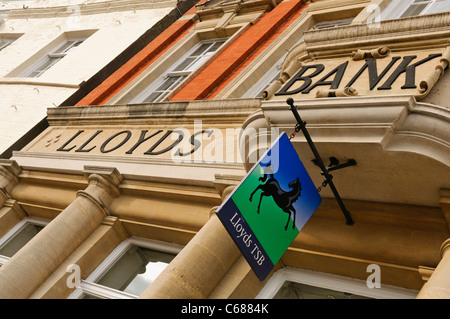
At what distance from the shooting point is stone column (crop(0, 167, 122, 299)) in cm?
639

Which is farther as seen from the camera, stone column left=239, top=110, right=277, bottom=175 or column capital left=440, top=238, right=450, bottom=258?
stone column left=239, top=110, right=277, bottom=175

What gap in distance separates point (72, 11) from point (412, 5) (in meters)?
12.8

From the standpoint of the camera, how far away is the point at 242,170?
6.25 metres

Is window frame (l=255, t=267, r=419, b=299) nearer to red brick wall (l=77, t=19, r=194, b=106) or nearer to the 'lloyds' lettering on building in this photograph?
the 'lloyds' lettering on building

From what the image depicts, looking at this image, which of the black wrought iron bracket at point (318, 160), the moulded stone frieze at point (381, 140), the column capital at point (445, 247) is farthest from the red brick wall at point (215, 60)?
the column capital at point (445, 247)

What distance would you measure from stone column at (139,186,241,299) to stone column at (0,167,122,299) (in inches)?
97.2

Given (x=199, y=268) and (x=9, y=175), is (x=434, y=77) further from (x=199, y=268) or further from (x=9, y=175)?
(x=9, y=175)

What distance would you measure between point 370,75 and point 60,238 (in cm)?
498

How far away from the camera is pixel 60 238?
6.89 m

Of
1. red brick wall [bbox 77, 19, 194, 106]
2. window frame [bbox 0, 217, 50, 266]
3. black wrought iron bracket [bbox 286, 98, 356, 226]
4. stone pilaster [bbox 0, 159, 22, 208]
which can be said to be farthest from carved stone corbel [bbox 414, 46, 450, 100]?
red brick wall [bbox 77, 19, 194, 106]

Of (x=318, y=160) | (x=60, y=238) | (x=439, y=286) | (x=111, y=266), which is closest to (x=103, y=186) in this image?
(x=60, y=238)

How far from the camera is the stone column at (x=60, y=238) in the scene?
21.0ft
